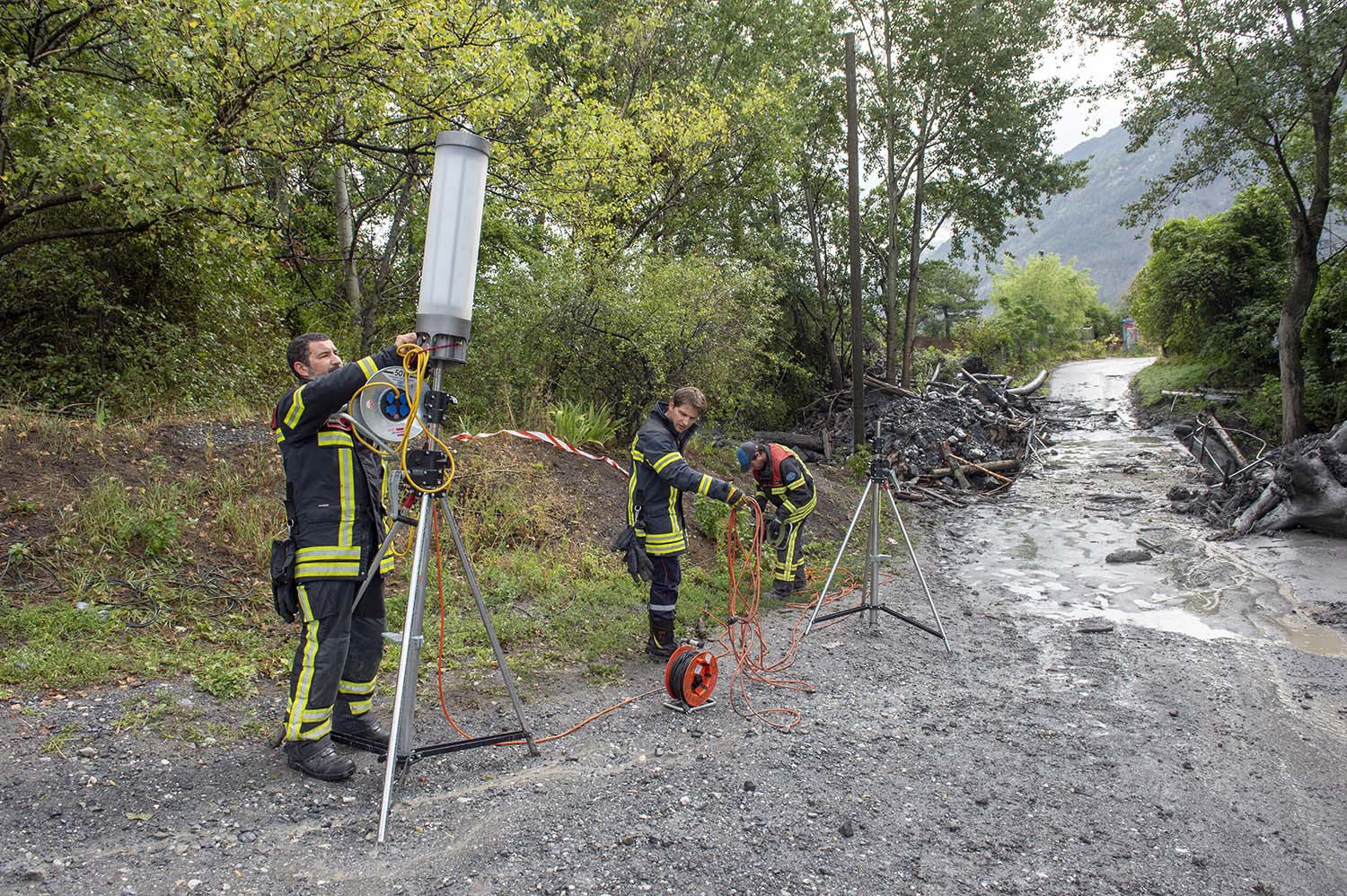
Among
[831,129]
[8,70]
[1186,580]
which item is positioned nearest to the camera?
[8,70]

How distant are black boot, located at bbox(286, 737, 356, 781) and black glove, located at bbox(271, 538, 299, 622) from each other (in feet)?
1.99

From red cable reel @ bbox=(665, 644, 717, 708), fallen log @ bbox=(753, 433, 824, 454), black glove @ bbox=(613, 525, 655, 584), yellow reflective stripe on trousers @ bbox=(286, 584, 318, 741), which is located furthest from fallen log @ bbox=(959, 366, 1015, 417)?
yellow reflective stripe on trousers @ bbox=(286, 584, 318, 741)

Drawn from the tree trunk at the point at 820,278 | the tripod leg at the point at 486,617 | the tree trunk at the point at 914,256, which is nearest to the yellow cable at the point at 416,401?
the tripod leg at the point at 486,617

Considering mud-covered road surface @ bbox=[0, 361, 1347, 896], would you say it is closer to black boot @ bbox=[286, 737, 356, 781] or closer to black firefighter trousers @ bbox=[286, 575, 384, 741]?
black boot @ bbox=[286, 737, 356, 781]

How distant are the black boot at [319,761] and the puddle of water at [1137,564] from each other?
274 inches

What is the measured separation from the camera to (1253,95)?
47.4ft

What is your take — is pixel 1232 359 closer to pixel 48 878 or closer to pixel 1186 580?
pixel 1186 580

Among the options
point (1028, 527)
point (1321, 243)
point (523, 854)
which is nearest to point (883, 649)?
point (523, 854)

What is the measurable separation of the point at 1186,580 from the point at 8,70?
12716 mm

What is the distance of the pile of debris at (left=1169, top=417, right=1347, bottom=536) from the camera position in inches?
424

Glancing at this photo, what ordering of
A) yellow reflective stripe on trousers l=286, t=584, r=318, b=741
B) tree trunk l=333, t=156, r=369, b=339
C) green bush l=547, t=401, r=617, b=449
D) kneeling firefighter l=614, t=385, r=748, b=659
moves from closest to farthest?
yellow reflective stripe on trousers l=286, t=584, r=318, b=741 < kneeling firefighter l=614, t=385, r=748, b=659 < green bush l=547, t=401, r=617, b=449 < tree trunk l=333, t=156, r=369, b=339

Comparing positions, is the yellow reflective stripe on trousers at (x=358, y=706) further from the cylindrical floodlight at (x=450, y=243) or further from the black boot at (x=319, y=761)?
the cylindrical floodlight at (x=450, y=243)

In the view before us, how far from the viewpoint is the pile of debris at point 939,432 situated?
666 inches

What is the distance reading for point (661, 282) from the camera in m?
11.3
